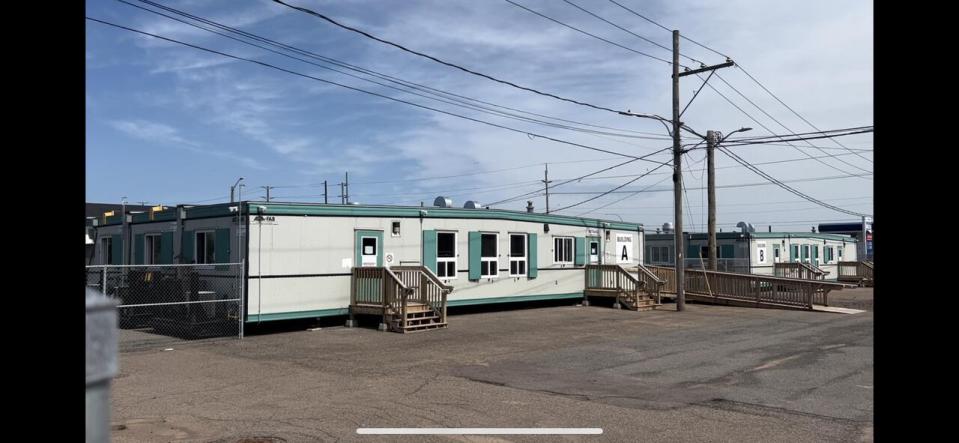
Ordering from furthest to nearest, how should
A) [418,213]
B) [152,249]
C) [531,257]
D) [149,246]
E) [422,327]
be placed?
[531,257] → [149,246] → [152,249] → [418,213] → [422,327]

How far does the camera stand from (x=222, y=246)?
57.0 ft

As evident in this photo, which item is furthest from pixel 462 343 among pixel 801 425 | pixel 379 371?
pixel 801 425

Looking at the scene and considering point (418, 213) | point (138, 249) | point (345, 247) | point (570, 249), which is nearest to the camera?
point (345, 247)

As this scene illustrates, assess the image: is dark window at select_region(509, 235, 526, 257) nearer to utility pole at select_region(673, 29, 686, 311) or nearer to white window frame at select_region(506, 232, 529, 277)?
white window frame at select_region(506, 232, 529, 277)

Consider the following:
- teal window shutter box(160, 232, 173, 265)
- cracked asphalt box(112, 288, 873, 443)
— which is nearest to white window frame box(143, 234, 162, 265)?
teal window shutter box(160, 232, 173, 265)

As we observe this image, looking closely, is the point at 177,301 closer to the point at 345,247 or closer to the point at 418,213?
the point at 345,247

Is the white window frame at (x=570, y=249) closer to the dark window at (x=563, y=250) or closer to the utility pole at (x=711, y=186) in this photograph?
the dark window at (x=563, y=250)

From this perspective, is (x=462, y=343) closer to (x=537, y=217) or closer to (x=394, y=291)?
(x=394, y=291)

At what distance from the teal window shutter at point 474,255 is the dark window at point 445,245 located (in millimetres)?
610

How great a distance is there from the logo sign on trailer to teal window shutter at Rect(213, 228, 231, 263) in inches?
608

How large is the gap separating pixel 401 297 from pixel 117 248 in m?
11.2

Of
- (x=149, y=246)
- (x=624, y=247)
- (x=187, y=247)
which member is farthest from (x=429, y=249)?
(x=624, y=247)

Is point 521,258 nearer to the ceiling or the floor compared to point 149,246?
nearer to the floor

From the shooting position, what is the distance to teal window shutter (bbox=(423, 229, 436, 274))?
19844mm
